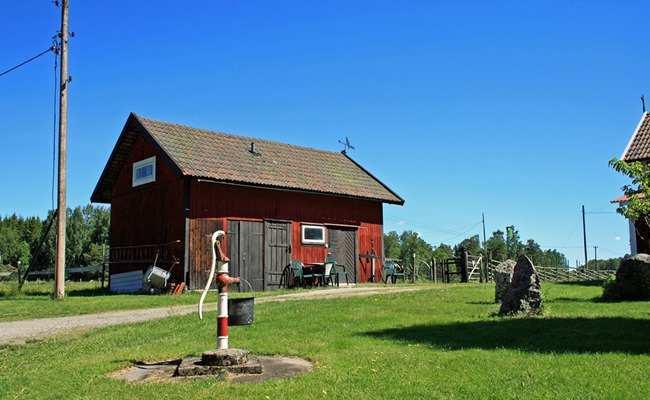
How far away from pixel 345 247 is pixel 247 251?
5225mm

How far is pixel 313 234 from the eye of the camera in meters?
25.1

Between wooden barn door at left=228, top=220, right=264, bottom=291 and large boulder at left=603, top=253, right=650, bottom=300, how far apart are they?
12.2 m

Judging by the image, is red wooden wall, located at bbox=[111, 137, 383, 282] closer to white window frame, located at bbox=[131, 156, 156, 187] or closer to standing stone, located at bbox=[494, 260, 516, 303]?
white window frame, located at bbox=[131, 156, 156, 187]

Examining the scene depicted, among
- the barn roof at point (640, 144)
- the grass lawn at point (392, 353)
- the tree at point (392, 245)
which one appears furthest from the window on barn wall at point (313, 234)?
the tree at point (392, 245)

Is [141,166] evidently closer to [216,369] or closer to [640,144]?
[216,369]

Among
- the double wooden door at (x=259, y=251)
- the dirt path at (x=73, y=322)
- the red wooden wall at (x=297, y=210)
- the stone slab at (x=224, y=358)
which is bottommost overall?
the dirt path at (x=73, y=322)

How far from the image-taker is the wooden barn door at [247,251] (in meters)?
22.2

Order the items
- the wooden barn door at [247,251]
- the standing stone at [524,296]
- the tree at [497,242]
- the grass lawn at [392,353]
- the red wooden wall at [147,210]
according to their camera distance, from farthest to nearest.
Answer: the tree at [497,242] → the wooden barn door at [247,251] → the red wooden wall at [147,210] → the standing stone at [524,296] → the grass lawn at [392,353]

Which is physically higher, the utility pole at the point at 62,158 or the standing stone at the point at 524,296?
the utility pole at the point at 62,158

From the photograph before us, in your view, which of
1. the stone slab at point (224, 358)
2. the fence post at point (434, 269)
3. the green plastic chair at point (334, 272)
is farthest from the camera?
the fence post at point (434, 269)

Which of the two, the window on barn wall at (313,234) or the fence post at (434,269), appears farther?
the fence post at (434,269)

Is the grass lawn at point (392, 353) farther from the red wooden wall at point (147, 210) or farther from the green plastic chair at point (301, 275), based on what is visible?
the green plastic chair at point (301, 275)

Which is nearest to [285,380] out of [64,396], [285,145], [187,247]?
[64,396]

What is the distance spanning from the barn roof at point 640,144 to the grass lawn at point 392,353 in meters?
14.3
